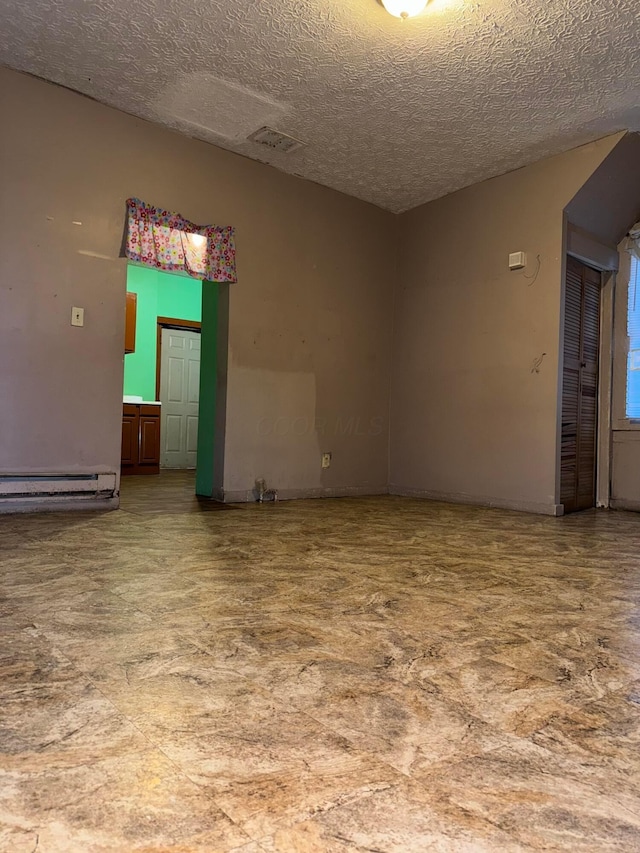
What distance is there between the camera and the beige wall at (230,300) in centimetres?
367

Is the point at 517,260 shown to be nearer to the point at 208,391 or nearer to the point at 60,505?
the point at 208,391

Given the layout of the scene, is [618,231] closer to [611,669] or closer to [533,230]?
[533,230]

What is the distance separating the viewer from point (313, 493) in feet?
16.7

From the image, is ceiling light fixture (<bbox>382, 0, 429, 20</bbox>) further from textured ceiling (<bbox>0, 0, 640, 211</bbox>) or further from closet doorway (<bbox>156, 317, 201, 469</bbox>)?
closet doorway (<bbox>156, 317, 201, 469</bbox>)

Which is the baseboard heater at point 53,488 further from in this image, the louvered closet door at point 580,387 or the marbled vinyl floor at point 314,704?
the louvered closet door at point 580,387

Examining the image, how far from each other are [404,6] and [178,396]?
630 centimetres

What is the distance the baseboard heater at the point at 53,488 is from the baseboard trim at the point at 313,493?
0.95m

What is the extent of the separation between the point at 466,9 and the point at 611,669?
3046mm

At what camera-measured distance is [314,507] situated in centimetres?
→ 450

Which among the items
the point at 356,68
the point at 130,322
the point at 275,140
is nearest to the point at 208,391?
the point at 275,140

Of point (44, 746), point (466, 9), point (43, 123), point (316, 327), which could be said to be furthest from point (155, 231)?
point (44, 746)

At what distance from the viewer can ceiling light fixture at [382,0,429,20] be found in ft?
9.20

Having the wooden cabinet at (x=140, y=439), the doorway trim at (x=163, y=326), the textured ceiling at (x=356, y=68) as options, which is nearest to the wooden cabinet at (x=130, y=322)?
the wooden cabinet at (x=140, y=439)

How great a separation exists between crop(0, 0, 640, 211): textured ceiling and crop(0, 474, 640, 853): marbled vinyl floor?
271 cm
